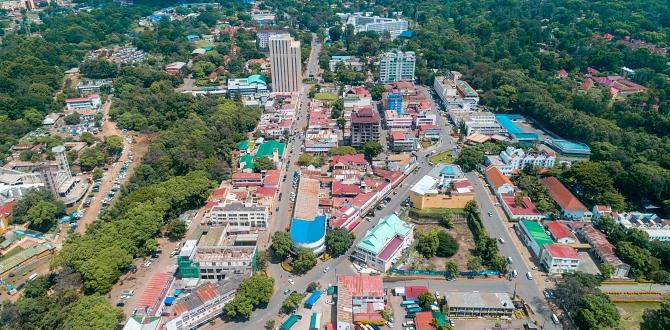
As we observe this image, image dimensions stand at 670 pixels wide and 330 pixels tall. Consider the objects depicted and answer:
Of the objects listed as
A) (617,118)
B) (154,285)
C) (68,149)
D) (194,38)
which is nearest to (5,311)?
(154,285)

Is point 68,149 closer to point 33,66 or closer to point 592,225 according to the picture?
point 33,66

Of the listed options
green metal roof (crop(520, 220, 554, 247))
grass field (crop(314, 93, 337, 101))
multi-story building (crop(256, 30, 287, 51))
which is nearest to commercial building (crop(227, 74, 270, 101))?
grass field (crop(314, 93, 337, 101))

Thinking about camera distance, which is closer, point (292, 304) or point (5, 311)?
point (5, 311)

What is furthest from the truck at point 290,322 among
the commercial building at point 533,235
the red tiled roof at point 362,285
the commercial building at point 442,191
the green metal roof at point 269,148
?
the green metal roof at point 269,148

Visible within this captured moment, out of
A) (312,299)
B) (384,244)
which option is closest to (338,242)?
(384,244)

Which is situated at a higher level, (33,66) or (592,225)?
(33,66)

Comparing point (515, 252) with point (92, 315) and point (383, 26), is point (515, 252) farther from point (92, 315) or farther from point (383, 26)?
point (383, 26)

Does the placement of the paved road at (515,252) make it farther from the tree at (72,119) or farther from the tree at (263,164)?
the tree at (72,119)

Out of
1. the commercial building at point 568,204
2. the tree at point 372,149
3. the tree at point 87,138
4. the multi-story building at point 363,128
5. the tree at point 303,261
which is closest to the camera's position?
the tree at point 303,261
